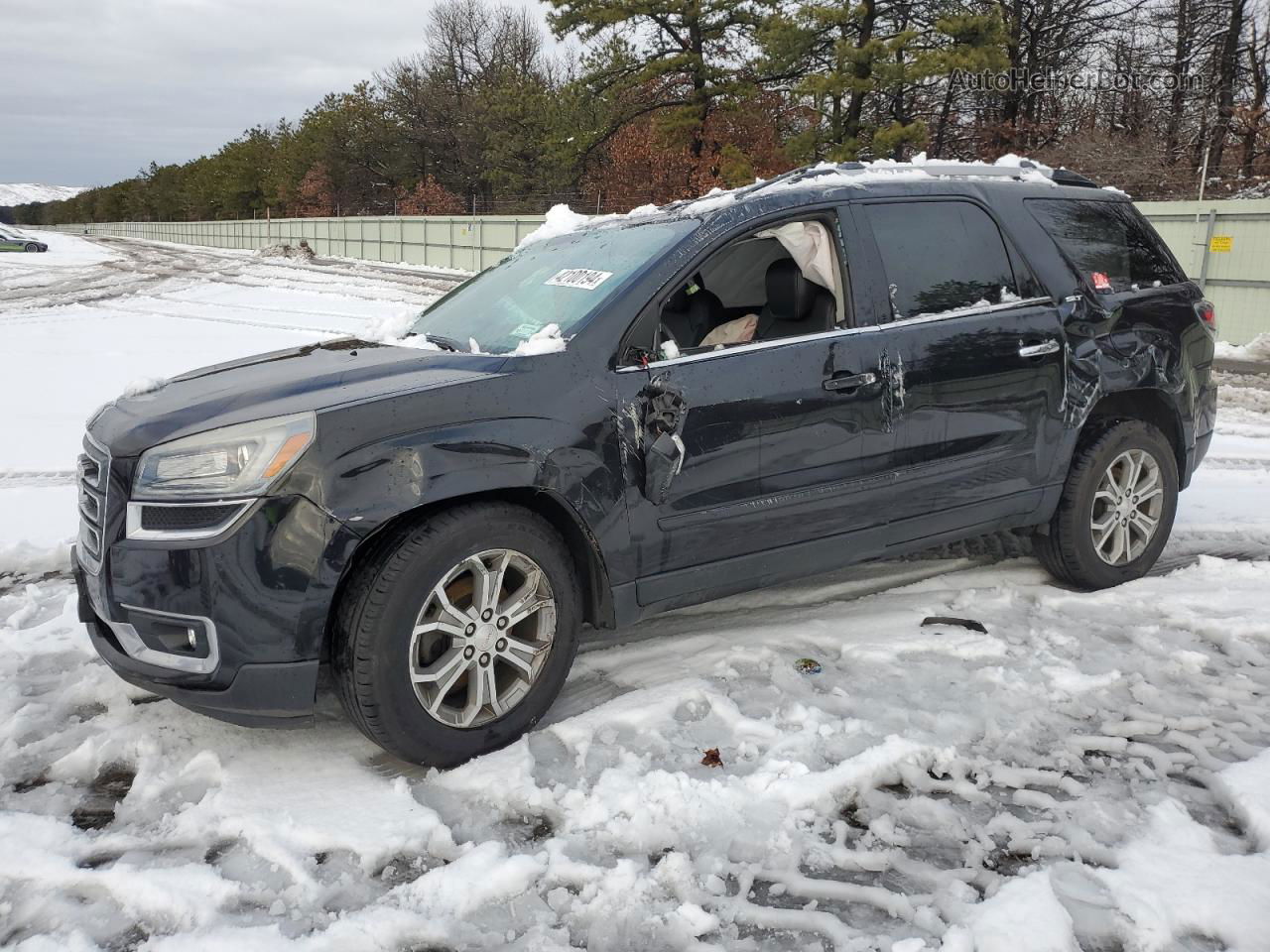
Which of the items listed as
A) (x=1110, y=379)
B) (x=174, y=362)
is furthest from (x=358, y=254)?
(x=1110, y=379)

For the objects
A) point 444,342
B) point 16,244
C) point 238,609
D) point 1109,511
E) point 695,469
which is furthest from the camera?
point 16,244

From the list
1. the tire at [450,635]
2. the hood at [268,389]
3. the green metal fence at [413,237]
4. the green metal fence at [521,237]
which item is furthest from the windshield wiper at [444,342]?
the green metal fence at [413,237]

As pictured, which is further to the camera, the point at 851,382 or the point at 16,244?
the point at 16,244

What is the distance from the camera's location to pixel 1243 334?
1585 centimetres

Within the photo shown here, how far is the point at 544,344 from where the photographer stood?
3.27 m

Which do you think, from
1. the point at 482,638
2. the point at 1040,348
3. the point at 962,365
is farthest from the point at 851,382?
the point at 482,638

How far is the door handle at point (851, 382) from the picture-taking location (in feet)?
11.9

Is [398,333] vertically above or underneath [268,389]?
above

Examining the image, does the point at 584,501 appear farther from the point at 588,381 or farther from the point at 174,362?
the point at 174,362

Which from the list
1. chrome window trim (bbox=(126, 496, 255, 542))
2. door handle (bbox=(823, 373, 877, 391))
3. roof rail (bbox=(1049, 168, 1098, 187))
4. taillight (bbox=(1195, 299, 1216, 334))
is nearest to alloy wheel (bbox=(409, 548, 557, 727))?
chrome window trim (bbox=(126, 496, 255, 542))

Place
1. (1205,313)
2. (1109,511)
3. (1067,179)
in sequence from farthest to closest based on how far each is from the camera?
1. (1205,313)
2. (1067,179)
3. (1109,511)

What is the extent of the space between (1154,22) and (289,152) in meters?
56.9

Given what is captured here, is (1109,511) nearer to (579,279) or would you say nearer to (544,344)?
(579,279)

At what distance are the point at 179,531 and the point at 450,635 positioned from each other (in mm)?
819
